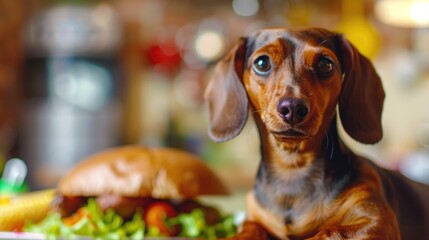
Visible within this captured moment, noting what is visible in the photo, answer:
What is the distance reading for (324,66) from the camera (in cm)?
82

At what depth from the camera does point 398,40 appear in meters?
4.19

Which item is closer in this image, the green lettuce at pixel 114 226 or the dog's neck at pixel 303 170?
the dog's neck at pixel 303 170

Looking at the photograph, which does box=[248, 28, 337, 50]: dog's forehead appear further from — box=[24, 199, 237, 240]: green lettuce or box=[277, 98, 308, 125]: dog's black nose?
box=[24, 199, 237, 240]: green lettuce

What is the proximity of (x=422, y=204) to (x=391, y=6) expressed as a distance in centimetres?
230

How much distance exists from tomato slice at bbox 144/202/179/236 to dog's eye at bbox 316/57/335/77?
1.48ft

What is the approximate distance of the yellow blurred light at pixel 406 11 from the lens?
2921 millimetres

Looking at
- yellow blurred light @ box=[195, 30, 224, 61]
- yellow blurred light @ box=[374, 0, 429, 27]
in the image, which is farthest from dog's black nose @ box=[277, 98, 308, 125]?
yellow blurred light @ box=[195, 30, 224, 61]

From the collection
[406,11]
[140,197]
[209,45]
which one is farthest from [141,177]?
[209,45]

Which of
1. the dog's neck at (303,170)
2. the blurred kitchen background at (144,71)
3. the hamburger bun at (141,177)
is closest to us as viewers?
the dog's neck at (303,170)

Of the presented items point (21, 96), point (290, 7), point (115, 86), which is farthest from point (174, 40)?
point (21, 96)

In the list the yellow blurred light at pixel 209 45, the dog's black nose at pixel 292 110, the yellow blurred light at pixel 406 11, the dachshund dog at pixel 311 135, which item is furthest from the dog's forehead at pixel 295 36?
the yellow blurred light at pixel 209 45

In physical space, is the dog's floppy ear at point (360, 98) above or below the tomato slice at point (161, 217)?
above

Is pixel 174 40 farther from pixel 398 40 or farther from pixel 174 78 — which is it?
pixel 398 40

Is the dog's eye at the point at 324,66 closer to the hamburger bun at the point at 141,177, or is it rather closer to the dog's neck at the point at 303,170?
the dog's neck at the point at 303,170
